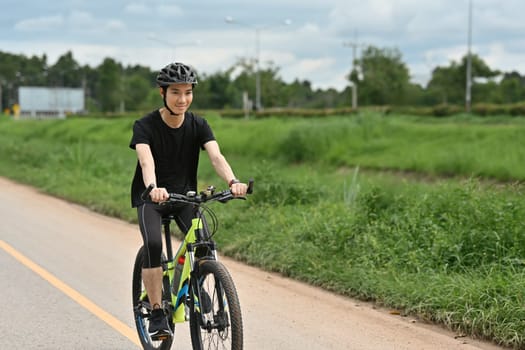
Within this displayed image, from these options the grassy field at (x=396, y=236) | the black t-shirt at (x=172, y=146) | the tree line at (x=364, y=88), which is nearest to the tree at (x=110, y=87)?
the tree line at (x=364, y=88)

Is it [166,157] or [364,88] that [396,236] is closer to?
[166,157]

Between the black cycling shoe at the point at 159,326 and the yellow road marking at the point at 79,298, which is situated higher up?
the black cycling shoe at the point at 159,326

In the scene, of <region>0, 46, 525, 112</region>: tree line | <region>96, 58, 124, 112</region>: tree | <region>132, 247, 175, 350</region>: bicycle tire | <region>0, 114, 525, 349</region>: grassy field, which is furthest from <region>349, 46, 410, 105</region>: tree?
<region>132, 247, 175, 350</region>: bicycle tire

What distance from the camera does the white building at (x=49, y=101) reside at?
9988cm

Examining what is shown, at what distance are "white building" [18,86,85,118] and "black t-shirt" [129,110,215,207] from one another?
317 feet

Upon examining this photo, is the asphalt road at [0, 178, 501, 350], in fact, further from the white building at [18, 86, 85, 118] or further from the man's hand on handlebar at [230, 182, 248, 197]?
the white building at [18, 86, 85, 118]

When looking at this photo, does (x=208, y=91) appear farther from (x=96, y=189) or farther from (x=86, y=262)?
(x=86, y=262)

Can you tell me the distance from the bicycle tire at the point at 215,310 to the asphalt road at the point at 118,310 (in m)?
1.08

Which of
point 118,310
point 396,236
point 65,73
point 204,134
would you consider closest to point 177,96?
point 204,134

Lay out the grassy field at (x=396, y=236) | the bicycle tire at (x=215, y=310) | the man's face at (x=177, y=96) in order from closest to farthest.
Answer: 1. the bicycle tire at (x=215, y=310)
2. the man's face at (x=177, y=96)
3. the grassy field at (x=396, y=236)

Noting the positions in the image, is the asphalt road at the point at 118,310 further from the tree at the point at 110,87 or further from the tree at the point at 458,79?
the tree at the point at 110,87

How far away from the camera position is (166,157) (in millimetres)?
5348

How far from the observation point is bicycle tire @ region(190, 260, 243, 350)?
4.67 metres

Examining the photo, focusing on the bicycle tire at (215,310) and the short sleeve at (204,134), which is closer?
the bicycle tire at (215,310)
